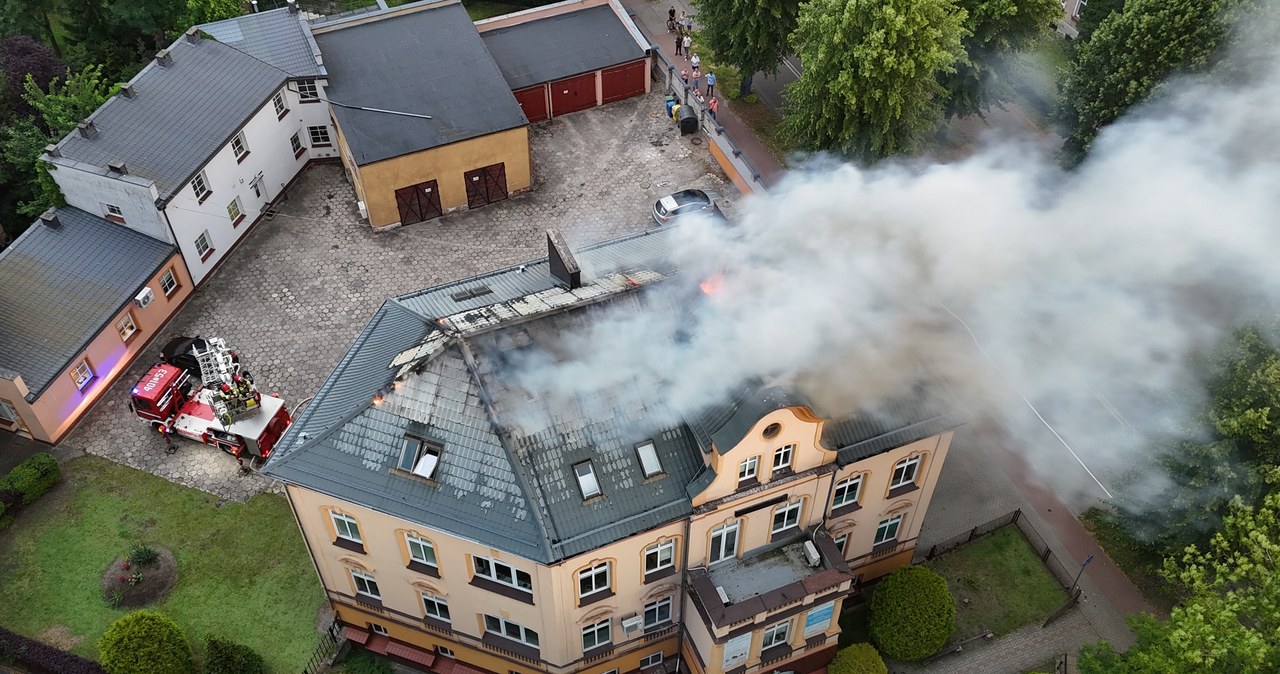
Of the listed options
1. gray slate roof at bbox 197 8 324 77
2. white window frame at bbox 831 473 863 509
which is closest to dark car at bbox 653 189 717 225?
gray slate roof at bbox 197 8 324 77

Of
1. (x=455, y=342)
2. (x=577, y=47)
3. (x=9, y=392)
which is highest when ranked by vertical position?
(x=455, y=342)

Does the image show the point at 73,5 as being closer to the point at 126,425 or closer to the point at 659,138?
the point at 126,425

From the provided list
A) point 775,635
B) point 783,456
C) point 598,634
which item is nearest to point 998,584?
point 775,635

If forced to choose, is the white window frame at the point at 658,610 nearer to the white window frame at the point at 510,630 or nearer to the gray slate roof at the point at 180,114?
the white window frame at the point at 510,630

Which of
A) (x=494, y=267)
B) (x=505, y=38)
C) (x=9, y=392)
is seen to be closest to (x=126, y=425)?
(x=9, y=392)

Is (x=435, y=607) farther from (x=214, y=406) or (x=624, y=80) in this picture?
(x=624, y=80)

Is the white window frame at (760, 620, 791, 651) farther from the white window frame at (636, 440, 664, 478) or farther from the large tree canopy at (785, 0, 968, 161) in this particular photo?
the large tree canopy at (785, 0, 968, 161)

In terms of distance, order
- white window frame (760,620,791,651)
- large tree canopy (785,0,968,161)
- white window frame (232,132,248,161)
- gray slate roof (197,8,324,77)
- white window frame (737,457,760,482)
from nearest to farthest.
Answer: white window frame (737,457,760,482) → white window frame (760,620,791,651) → large tree canopy (785,0,968,161) → white window frame (232,132,248,161) → gray slate roof (197,8,324,77)
